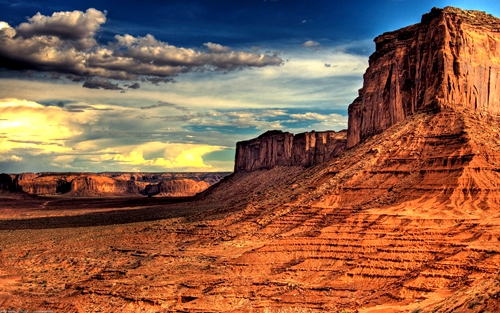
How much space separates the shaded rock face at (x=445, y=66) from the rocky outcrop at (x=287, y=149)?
1843 inches

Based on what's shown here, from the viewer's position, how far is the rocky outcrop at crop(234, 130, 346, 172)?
125 m

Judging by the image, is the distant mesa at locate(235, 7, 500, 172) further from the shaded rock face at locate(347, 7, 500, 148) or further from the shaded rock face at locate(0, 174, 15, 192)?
the shaded rock face at locate(0, 174, 15, 192)

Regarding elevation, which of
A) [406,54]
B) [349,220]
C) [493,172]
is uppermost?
[406,54]

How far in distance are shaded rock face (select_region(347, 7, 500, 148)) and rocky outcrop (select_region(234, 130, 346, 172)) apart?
1843 inches

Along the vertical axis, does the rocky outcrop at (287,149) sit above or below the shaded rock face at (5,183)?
above

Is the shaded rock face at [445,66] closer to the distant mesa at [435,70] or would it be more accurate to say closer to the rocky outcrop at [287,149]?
the distant mesa at [435,70]

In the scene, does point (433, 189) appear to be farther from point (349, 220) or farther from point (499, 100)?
point (499, 100)

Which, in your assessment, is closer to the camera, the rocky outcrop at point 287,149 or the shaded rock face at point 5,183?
the rocky outcrop at point 287,149

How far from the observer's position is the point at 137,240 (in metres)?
57.8

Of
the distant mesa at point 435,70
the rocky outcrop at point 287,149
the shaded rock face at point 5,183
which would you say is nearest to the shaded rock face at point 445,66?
the distant mesa at point 435,70

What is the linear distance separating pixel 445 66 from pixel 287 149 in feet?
272

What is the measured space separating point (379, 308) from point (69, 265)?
89.7ft

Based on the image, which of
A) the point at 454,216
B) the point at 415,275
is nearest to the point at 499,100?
the point at 454,216

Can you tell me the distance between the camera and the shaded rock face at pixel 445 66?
57.1 metres
